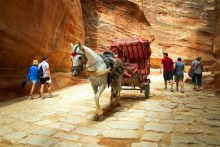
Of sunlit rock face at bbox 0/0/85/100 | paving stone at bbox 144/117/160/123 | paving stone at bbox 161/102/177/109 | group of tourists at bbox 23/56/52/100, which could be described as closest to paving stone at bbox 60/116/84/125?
paving stone at bbox 144/117/160/123

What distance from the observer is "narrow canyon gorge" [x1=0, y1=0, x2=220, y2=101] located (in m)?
8.52

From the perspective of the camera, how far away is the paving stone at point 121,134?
169 inches

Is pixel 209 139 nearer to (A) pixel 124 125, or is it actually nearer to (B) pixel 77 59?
(A) pixel 124 125

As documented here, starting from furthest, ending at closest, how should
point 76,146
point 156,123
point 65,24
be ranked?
point 65,24 → point 156,123 → point 76,146

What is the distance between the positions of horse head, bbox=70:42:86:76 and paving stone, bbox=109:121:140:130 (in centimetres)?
154

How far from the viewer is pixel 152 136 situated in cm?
427

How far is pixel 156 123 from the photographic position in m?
5.13

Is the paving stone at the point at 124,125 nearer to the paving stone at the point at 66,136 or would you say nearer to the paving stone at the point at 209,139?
the paving stone at the point at 66,136

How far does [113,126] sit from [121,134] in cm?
53

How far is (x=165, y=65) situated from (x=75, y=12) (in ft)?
27.0

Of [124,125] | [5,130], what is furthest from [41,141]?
[124,125]

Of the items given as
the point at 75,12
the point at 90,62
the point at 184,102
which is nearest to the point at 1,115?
the point at 90,62

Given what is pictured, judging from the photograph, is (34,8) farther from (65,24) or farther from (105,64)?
(105,64)

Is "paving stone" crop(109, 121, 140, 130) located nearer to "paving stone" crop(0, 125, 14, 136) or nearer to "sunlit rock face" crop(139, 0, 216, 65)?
"paving stone" crop(0, 125, 14, 136)
